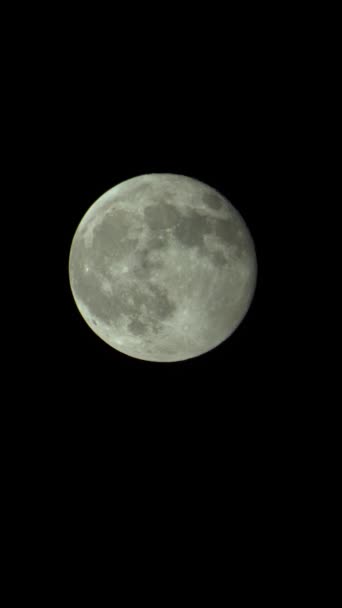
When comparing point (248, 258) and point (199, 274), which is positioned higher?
point (248, 258)

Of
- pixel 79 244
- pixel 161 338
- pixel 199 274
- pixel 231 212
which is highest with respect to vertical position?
pixel 231 212

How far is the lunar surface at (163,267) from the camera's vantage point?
5352 millimetres

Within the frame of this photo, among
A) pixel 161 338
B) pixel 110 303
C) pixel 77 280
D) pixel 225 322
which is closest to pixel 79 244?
pixel 77 280

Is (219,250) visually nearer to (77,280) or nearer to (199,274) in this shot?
(199,274)

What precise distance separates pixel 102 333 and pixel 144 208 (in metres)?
1.51

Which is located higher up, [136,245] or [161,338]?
[136,245]

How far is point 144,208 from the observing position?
5.52 m

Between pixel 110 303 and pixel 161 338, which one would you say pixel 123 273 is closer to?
pixel 110 303

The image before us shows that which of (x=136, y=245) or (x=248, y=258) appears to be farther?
(x=248, y=258)

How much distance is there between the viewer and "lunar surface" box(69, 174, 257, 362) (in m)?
5.35

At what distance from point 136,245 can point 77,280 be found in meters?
0.97

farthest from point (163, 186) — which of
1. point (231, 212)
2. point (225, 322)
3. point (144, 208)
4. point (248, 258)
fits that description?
point (225, 322)

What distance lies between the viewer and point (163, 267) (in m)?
5.31

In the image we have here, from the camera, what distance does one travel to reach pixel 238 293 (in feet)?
19.1
